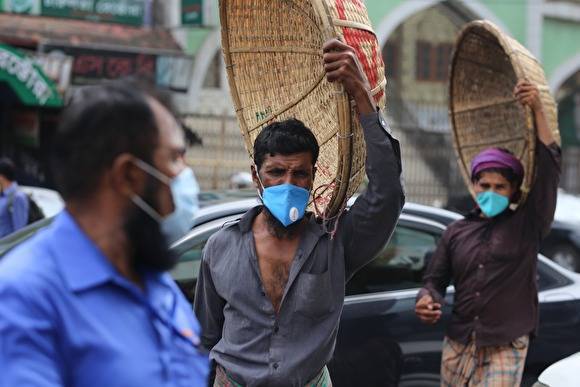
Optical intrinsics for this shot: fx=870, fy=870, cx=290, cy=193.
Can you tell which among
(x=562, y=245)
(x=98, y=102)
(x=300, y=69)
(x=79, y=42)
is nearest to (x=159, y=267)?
(x=98, y=102)

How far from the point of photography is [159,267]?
1831mm

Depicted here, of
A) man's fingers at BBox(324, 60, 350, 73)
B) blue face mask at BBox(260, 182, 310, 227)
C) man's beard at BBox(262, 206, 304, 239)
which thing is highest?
man's fingers at BBox(324, 60, 350, 73)

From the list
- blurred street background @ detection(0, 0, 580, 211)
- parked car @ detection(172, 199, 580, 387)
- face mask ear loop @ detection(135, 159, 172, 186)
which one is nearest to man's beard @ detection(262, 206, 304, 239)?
face mask ear loop @ detection(135, 159, 172, 186)

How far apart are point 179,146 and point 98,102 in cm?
21

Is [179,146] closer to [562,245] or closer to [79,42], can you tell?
[562,245]

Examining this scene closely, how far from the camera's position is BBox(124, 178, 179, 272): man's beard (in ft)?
5.80

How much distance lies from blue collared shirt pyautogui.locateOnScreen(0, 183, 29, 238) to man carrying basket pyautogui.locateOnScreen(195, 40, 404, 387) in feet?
15.3

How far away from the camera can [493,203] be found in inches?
163

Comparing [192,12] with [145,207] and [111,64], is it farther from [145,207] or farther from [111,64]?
[145,207]

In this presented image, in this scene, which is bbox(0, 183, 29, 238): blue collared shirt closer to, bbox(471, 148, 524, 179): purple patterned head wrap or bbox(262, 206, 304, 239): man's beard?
bbox(471, 148, 524, 179): purple patterned head wrap

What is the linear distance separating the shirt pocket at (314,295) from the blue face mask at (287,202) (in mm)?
202

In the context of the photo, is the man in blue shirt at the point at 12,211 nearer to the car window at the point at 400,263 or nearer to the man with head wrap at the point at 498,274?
the car window at the point at 400,263

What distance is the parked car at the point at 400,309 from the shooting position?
447cm

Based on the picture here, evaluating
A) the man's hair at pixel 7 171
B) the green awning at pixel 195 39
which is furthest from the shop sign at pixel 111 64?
the man's hair at pixel 7 171
